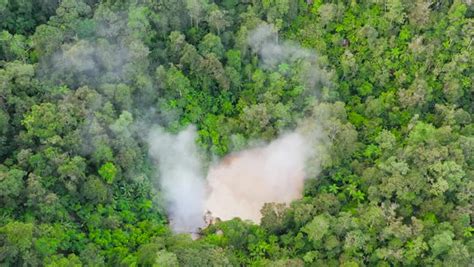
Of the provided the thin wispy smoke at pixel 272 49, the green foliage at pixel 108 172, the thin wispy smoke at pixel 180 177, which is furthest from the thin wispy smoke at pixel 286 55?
the green foliage at pixel 108 172

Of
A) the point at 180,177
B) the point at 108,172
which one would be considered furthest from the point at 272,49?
the point at 108,172

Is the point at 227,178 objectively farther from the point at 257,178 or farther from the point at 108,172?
the point at 108,172

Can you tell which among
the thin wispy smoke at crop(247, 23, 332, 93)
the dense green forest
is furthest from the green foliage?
the thin wispy smoke at crop(247, 23, 332, 93)

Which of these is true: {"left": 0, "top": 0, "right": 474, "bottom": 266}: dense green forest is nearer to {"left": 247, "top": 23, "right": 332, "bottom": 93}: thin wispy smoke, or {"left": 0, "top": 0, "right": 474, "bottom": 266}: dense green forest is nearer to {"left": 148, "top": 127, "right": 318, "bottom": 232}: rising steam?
{"left": 247, "top": 23, "right": 332, "bottom": 93}: thin wispy smoke

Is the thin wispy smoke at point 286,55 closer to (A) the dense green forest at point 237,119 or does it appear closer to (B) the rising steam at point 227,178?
(A) the dense green forest at point 237,119

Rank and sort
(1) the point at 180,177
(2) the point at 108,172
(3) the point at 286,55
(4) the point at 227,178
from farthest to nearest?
(3) the point at 286,55
(4) the point at 227,178
(1) the point at 180,177
(2) the point at 108,172

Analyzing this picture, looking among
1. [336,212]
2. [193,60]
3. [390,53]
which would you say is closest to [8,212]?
[193,60]
